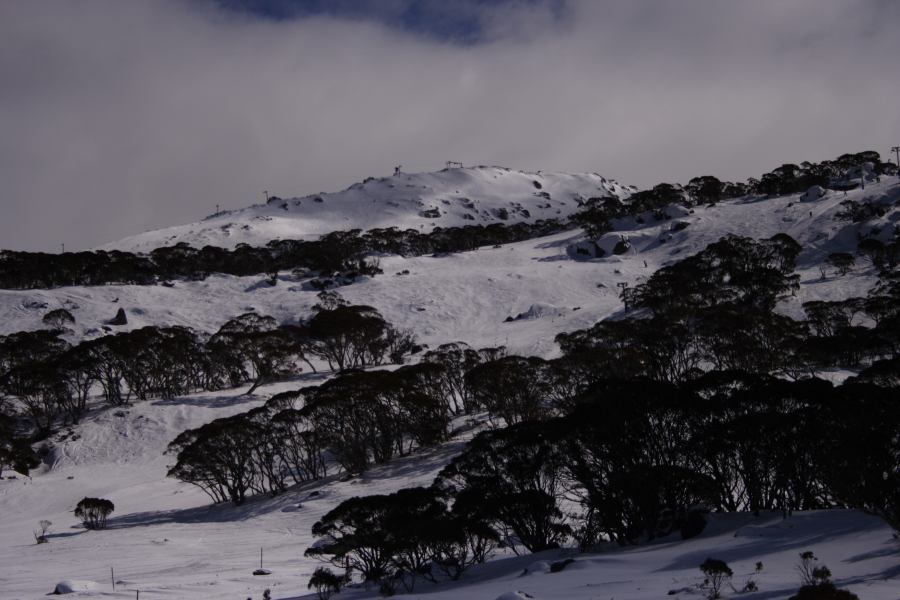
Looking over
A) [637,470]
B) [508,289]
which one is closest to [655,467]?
[637,470]

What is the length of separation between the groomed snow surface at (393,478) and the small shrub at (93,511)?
27.9 inches

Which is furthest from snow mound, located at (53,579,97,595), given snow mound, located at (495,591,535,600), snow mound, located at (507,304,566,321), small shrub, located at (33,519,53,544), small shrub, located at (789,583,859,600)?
snow mound, located at (507,304,566,321)

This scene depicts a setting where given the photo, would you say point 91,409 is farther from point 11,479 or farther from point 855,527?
point 855,527

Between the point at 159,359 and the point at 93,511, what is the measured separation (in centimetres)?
2674

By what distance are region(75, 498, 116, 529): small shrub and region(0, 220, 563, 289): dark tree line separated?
2559 inches

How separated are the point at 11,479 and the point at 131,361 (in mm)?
15792

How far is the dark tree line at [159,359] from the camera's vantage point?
191 feet

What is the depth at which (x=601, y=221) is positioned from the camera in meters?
111

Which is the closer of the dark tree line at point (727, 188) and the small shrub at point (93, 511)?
the small shrub at point (93, 511)

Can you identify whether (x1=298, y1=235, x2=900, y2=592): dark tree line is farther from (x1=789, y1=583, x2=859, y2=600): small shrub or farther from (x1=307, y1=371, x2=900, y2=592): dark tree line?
(x1=789, y1=583, x2=859, y2=600): small shrub

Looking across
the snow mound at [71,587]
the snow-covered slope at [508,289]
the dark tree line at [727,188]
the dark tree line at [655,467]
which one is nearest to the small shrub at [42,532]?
the snow mound at [71,587]

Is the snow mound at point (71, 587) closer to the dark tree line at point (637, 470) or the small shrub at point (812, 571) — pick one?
the dark tree line at point (637, 470)

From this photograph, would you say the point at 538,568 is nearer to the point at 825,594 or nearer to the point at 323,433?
the point at 825,594

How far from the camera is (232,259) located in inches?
4577
